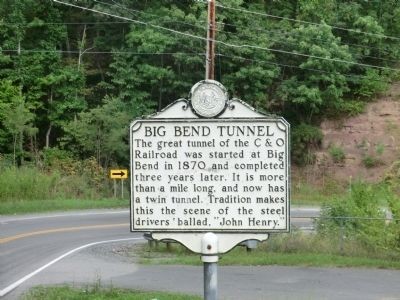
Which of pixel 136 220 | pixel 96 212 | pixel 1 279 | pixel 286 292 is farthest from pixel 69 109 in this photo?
pixel 136 220

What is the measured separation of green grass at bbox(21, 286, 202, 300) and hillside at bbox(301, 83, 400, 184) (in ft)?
87.2

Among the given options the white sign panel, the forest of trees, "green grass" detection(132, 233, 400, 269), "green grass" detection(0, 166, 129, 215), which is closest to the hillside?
the forest of trees

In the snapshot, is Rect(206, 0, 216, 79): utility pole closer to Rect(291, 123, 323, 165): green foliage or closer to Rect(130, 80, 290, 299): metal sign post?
Rect(291, 123, 323, 165): green foliage

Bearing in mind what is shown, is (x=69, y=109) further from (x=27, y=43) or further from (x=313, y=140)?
(x=313, y=140)

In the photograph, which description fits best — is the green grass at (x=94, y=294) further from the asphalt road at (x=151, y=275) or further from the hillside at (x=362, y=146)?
the hillside at (x=362, y=146)

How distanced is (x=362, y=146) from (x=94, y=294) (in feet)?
98.4

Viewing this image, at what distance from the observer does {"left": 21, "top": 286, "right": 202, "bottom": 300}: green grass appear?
38.4 feet

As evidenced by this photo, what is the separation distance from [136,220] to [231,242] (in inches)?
30.8

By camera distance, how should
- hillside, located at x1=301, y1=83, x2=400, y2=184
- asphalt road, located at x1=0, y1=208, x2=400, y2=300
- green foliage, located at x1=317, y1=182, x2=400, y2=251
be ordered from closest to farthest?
asphalt road, located at x1=0, y1=208, x2=400, y2=300, green foliage, located at x1=317, y1=182, x2=400, y2=251, hillside, located at x1=301, y1=83, x2=400, y2=184

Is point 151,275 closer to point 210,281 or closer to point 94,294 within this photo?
point 94,294

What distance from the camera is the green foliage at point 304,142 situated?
39688 mm

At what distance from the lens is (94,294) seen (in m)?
11.9

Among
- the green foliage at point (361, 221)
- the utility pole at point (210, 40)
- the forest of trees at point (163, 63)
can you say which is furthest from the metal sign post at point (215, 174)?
the forest of trees at point (163, 63)

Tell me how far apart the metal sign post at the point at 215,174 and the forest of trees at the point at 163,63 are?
101 ft
